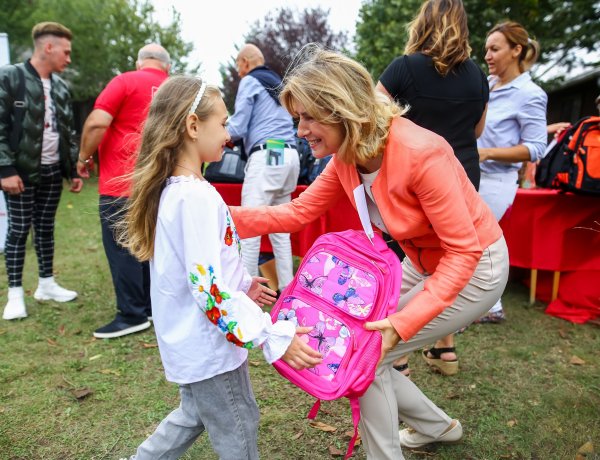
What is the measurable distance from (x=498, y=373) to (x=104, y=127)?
311 cm

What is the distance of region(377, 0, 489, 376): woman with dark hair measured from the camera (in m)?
2.51

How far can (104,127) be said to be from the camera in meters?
3.52

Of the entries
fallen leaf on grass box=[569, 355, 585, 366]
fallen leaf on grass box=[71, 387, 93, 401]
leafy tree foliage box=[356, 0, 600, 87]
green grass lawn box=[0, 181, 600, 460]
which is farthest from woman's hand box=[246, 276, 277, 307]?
leafy tree foliage box=[356, 0, 600, 87]

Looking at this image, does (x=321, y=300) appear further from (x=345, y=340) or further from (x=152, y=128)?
(x=152, y=128)

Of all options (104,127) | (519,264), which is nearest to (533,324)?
(519,264)

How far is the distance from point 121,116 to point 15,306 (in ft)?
6.26

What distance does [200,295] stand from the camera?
1.54 metres

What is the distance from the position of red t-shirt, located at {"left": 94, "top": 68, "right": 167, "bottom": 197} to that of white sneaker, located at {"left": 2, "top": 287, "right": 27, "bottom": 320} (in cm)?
134

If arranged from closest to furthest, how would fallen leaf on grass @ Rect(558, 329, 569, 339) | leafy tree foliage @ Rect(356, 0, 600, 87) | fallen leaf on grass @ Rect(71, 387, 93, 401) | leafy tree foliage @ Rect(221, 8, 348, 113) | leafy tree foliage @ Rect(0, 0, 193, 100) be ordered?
fallen leaf on grass @ Rect(71, 387, 93, 401) < fallen leaf on grass @ Rect(558, 329, 569, 339) < leafy tree foliage @ Rect(356, 0, 600, 87) < leafy tree foliage @ Rect(0, 0, 193, 100) < leafy tree foliage @ Rect(221, 8, 348, 113)

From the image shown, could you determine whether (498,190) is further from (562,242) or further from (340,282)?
(340,282)

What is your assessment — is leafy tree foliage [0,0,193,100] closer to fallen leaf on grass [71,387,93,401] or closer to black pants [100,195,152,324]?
black pants [100,195,152,324]

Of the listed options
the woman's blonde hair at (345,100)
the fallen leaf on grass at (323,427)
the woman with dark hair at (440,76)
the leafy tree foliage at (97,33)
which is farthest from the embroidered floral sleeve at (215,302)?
the leafy tree foliage at (97,33)

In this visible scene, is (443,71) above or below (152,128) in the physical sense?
above

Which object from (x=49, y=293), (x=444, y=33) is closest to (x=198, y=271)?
(x=444, y=33)
